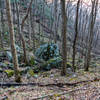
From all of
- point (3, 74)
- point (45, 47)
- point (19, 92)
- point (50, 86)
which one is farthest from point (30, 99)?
point (45, 47)

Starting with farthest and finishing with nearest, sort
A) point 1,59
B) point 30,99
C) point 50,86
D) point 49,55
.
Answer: point 49,55
point 1,59
point 50,86
point 30,99

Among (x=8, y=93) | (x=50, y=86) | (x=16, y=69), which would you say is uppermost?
(x=16, y=69)

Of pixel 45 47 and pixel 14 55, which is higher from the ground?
pixel 14 55

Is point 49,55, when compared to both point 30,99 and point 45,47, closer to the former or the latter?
point 45,47

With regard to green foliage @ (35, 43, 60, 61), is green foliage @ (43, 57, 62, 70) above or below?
below

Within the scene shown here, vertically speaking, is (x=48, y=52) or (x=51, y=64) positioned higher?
(x=48, y=52)

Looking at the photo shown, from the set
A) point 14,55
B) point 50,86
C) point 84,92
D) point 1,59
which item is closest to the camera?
point 84,92

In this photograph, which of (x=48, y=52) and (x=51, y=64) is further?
(x=48, y=52)

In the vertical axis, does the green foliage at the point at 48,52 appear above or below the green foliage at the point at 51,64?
above

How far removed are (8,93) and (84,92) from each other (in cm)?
347

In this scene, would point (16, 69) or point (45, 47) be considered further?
point (45, 47)

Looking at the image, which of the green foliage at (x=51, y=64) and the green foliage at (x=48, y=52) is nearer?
the green foliage at (x=51, y=64)

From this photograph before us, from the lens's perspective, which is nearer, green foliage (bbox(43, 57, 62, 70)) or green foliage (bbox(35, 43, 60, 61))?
green foliage (bbox(43, 57, 62, 70))

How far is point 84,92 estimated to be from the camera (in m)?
5.57
